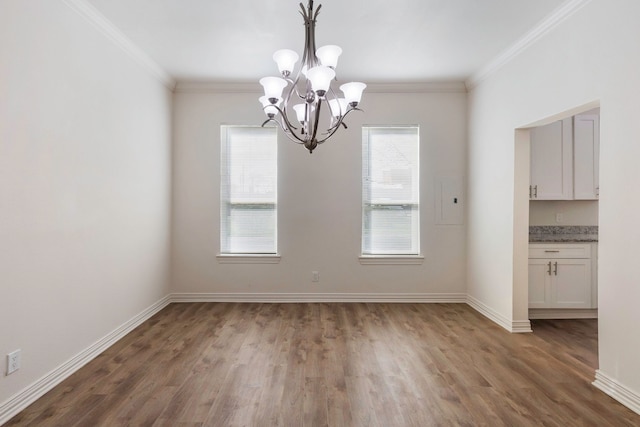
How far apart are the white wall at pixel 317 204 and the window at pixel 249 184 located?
0.41 ft

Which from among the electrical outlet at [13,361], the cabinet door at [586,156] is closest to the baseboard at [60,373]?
the electrical outlet at [13,361]

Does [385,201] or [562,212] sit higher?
[385,201]

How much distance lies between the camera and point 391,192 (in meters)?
4.90

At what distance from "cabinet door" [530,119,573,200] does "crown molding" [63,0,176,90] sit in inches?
174

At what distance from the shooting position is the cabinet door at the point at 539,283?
4.05 m

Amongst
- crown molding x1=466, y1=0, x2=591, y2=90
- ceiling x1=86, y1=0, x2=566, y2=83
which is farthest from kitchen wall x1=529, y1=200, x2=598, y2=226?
ceiling x1=86, y1=0, x2=566, y2=83

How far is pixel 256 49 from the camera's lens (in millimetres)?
3695

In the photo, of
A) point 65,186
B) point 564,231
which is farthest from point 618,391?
point 65,186

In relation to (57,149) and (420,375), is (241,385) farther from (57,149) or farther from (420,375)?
(57,149)

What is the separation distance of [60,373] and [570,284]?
4958 mm

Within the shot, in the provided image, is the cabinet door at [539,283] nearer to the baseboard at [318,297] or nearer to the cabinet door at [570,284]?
the cabinet door at [570,284]

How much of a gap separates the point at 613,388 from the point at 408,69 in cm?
355

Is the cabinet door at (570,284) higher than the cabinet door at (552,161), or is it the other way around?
the cabinet door at (552,161)

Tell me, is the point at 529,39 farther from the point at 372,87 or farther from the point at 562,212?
the point at 562,212
